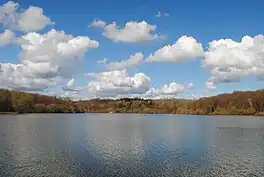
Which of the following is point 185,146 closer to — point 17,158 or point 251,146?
point 251,146

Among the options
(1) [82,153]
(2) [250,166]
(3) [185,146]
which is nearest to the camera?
(2) [250,166]

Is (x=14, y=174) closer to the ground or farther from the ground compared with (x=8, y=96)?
closer to the ground

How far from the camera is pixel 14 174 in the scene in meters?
27.0

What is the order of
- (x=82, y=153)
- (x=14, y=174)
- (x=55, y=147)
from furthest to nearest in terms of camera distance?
(x=55, y=147)
(x=82, y=153)
(x=14, y=174)

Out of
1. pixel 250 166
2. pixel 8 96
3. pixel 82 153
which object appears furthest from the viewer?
pixel 8 96

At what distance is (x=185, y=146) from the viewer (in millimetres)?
46156

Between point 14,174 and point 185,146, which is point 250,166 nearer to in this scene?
point 185,146

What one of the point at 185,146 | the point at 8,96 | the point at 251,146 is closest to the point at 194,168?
the point at 185,146

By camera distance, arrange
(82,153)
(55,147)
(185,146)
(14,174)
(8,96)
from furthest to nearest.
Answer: (8,96) < (185,146) < (55,147) < (82,153) < (14,174)

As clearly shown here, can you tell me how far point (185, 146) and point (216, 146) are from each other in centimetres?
457

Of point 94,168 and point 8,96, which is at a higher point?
point 8,96

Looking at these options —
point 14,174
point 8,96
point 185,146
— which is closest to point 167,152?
point 185,146

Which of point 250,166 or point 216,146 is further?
point 216,146

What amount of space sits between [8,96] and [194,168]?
572 feet
